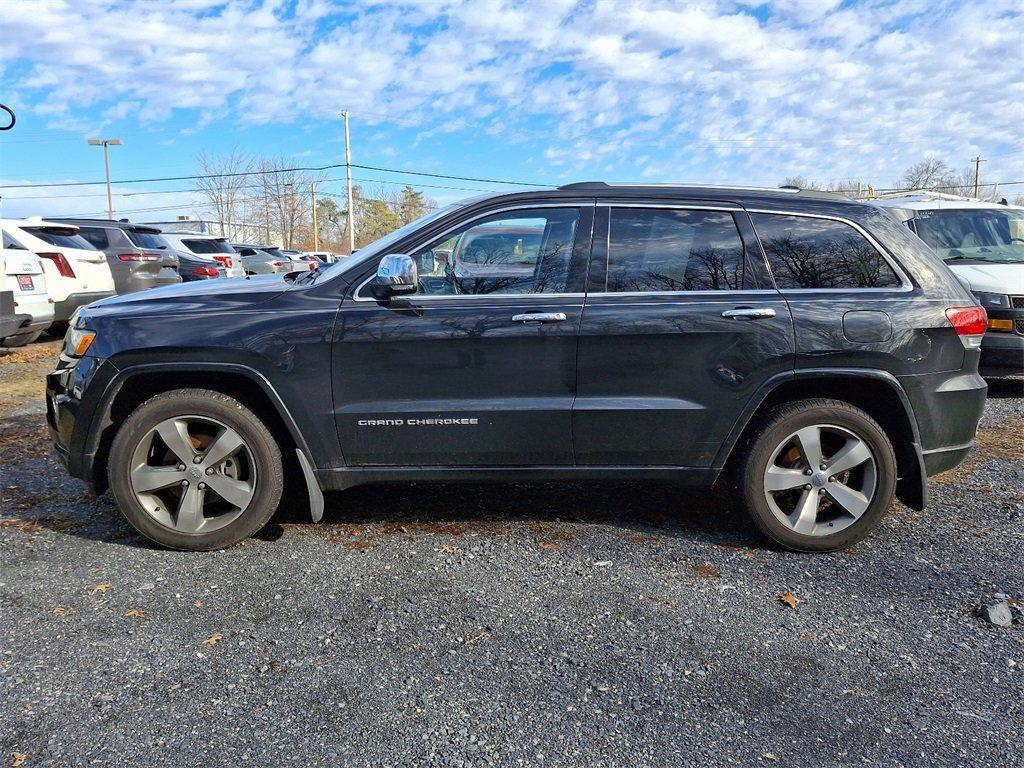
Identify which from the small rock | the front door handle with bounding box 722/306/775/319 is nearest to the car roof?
the front door handle with bounding box 722/306/775/319

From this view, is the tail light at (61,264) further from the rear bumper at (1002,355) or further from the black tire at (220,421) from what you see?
the rear bumper at (1002,355)

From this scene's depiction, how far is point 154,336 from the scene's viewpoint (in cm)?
379

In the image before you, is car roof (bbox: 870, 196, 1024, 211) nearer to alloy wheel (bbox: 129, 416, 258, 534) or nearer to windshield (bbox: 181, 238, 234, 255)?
alloy wheel (bbox: 129, 416, 258, 534)

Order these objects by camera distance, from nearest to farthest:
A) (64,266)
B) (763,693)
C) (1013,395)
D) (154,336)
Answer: (763,693) → (154,336) → (1013,395) → (64,266)

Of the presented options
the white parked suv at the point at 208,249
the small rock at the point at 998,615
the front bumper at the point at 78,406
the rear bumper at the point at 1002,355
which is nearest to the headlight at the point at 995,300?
the rear bumper at the point at 1002,355

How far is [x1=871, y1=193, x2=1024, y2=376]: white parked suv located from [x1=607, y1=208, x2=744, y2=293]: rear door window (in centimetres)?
448

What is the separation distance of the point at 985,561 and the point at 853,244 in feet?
5.53

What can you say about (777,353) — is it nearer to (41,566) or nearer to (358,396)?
(358,396)

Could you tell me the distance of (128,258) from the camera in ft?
42.1

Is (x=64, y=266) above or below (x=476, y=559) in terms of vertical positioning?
above

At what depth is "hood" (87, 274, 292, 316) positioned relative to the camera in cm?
386

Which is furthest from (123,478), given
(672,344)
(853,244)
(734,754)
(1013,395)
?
(1013,395)

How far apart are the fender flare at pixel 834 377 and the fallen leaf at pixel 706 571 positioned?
1.59 ft

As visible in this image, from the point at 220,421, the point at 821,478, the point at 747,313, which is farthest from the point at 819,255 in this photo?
the point at 220,421
